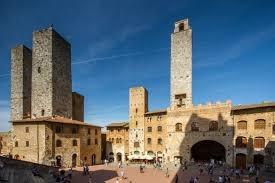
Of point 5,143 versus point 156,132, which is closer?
point 156,132

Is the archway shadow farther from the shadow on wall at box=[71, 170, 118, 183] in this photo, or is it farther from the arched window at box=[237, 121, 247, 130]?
the shadow on wall at box=[71, 170, 118, 183]

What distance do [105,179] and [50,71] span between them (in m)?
25.4

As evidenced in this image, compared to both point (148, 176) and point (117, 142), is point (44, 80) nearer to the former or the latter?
point (117, 142)

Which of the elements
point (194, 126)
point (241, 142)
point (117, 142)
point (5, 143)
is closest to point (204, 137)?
point (194, 126)

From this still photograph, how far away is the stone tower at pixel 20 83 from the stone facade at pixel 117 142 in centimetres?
1855

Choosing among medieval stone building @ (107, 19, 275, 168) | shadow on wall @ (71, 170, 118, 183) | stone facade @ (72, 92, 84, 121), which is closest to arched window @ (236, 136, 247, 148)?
medieval stone building @ (107, 19, 275, 168)

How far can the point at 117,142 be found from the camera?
195 ft

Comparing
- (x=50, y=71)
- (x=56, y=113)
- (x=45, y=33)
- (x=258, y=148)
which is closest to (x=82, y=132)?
(x=56, y=113)

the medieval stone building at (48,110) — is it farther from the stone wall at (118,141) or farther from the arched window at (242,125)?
the arched window at (242,125)

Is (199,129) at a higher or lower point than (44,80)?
lower

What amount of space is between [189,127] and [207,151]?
7.06 meters

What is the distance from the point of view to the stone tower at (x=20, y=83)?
5481cm

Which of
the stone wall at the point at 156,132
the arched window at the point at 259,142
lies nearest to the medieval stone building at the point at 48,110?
the stone wall at the point at 156,132

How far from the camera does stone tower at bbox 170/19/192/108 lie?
159 feet
